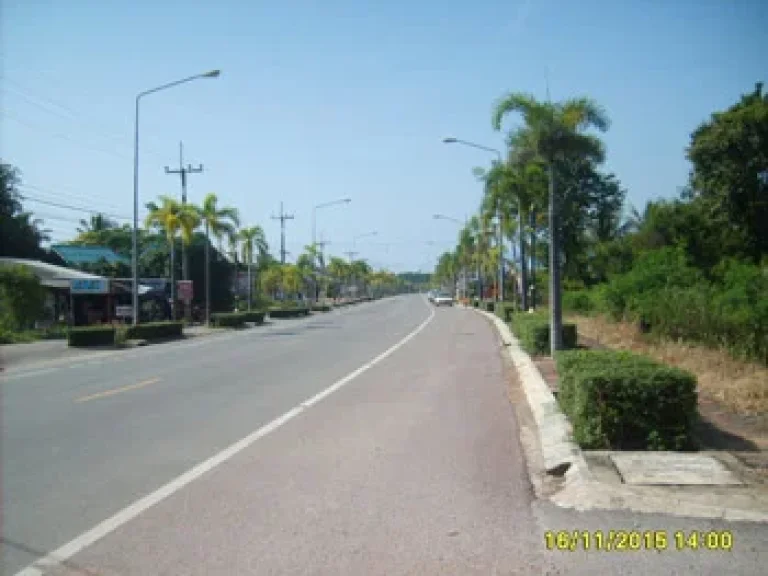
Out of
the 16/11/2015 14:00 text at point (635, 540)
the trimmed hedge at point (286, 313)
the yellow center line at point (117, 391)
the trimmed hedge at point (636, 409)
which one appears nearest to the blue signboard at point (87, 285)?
the trimmed hedge at point (286, 313)

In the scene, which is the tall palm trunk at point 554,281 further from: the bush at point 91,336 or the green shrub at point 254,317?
the green shrub at point 254,317

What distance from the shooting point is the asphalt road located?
5270 mm

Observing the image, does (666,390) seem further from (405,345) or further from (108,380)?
(405,345)

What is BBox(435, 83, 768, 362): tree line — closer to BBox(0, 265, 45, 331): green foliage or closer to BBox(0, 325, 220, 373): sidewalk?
BBox(0, 325, 220, 373): sidewalk

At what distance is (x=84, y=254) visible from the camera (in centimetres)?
6819

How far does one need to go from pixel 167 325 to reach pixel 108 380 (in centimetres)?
1785

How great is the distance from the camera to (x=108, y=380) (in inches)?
671

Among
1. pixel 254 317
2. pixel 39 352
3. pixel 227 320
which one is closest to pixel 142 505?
pixel 39 352

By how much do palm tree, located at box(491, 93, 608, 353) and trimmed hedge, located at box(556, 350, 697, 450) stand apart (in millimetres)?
8792

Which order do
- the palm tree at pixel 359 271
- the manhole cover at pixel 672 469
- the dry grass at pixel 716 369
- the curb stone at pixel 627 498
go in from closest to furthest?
the curb stone at pixel 627 498
the manhole cover at pixel 672 469
the dry grass at pixel 716 369
the palm tree at pixel 359 271

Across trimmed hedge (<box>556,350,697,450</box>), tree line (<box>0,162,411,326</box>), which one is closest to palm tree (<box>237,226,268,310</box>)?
tree line (<box>0,162,411,326</box>)

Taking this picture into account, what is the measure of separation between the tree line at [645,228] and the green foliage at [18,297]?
2095 centimetres

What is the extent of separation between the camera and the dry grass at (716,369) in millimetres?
10875

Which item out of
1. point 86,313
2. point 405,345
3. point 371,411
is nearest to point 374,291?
point 86,313
